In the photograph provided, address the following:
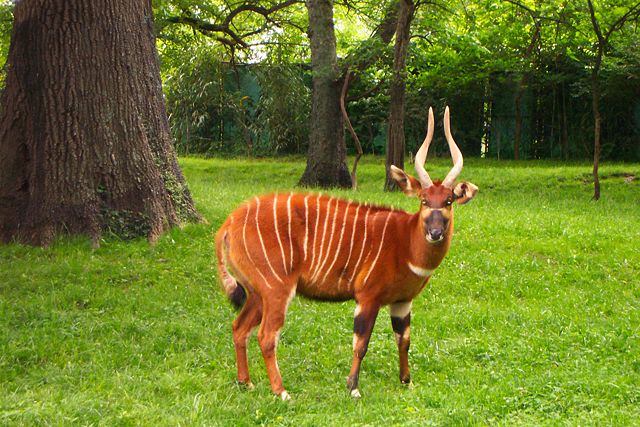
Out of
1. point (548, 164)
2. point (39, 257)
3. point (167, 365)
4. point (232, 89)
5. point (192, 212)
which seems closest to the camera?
point (167, 365)

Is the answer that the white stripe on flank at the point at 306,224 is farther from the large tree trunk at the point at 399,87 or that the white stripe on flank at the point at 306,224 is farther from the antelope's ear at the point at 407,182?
the large tree trunk at the point at 399,87

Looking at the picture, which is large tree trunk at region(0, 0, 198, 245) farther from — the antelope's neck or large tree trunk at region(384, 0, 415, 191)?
large tree trunk at region(384, 0, 415, 191)

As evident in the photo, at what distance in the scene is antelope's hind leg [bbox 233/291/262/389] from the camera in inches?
203

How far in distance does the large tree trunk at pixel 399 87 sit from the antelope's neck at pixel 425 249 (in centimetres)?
881

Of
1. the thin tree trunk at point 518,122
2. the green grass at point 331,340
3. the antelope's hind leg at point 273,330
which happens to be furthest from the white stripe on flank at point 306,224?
the thin tree trunk at point 518,122

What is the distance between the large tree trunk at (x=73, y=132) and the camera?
8219 mm

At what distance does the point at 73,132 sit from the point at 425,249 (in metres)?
4.75

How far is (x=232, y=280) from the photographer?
5219 millimetres

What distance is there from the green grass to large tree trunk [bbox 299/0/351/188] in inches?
218

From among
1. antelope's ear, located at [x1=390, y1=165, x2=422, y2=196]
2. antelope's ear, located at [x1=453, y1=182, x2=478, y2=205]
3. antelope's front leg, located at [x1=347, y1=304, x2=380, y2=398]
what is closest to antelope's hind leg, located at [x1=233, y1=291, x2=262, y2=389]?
antelope's front leg, located at [x1=347, y1=304, x2=380, y2=398]

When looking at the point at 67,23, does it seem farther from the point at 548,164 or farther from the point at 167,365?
the point at 548,164

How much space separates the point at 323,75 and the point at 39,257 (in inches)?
350

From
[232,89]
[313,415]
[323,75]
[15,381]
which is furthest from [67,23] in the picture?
[232,89]

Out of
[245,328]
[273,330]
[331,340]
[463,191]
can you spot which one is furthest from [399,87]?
[273,330]
